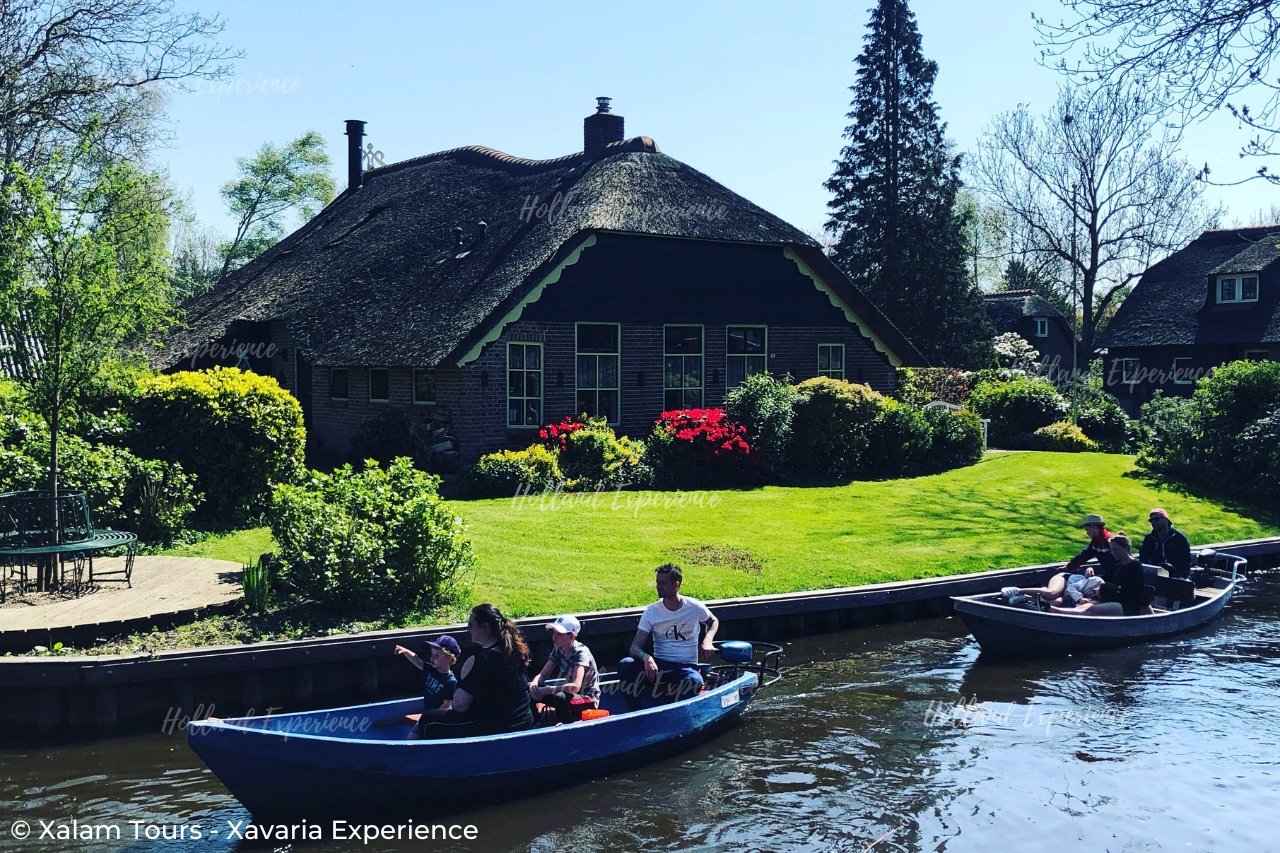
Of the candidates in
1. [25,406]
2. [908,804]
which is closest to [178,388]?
[25,406]

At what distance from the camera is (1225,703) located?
1309 cm

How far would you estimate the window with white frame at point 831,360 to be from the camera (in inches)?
1182

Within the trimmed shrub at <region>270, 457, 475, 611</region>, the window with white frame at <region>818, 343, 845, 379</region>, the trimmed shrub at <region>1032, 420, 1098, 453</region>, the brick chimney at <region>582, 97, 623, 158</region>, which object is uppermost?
the brick chimney at <region>582, 97, 623, 158</region>

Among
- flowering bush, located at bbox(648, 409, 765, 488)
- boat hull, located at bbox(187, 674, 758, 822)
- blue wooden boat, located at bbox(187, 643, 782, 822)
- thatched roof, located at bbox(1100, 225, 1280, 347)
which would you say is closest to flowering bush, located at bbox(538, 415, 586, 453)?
flowering bush, located at bbox(648, 409, 765, 488)

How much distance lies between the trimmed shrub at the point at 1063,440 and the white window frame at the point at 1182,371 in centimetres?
1637

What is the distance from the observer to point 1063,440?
106 ft

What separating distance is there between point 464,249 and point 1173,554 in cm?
1740

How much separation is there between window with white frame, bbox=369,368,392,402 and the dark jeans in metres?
15.6

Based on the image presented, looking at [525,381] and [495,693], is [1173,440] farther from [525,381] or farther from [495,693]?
[495,693]

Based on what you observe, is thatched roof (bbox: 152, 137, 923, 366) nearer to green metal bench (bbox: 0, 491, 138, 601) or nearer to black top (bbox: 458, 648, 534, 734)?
green metal bench (bbox: 0, 491, 138, 601)

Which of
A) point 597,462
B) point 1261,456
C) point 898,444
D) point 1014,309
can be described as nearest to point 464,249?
point 597,462

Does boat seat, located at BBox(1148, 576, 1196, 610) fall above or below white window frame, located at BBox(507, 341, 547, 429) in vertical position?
below

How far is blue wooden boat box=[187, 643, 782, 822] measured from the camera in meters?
9.00

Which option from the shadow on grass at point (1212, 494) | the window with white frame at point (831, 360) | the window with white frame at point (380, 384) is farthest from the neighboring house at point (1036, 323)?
the window with white frame at point (380, 384)
